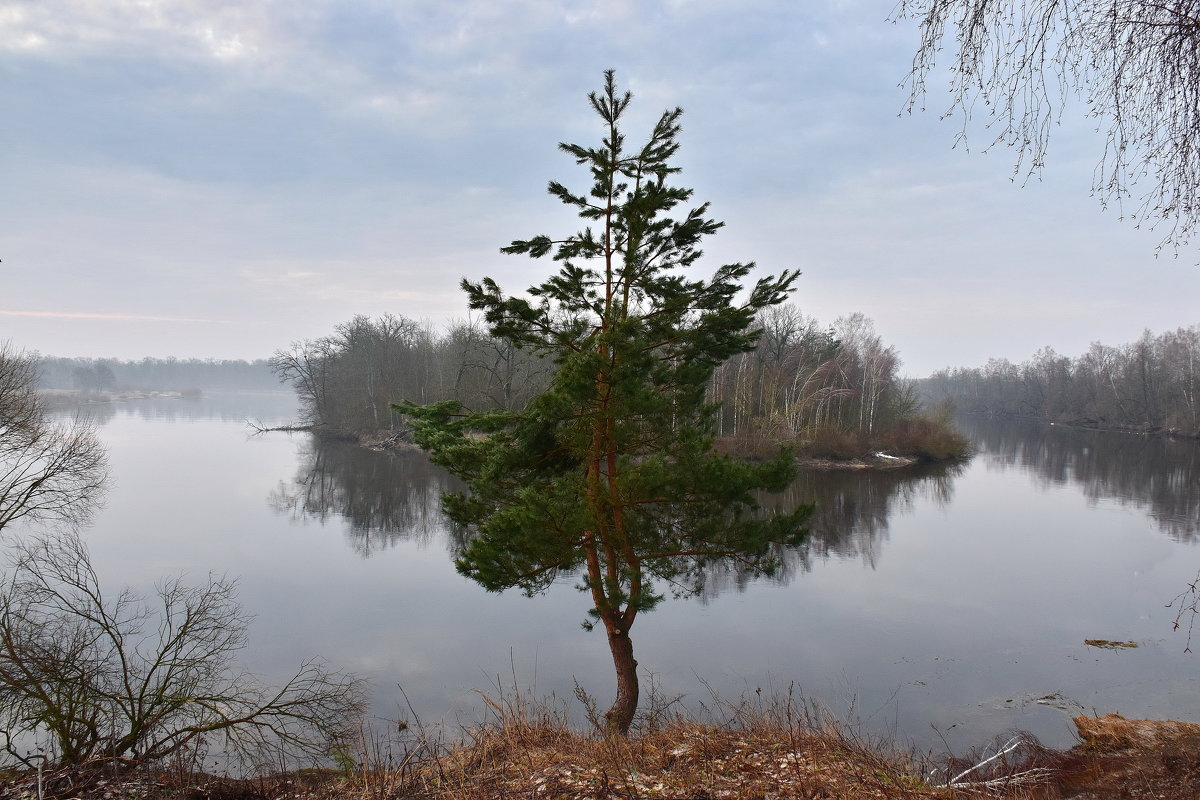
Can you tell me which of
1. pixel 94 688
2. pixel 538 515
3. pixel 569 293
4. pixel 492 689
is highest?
pixel 569 293

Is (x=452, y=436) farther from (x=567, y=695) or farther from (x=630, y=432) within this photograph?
(x=567, y=695)

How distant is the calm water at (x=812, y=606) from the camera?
34.3 ft

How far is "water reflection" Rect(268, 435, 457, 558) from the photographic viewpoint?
21.8 m

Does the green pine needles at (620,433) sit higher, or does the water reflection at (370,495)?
the green pine needles at (620,433)

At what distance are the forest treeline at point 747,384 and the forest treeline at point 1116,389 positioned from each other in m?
8.48

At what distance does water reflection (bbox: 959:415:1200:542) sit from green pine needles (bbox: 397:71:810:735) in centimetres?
2016

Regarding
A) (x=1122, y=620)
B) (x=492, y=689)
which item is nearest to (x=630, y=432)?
(x=492, y=689)

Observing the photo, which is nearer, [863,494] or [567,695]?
[567,695]

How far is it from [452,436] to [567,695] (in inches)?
189

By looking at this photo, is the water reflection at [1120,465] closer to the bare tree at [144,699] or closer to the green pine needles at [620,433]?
the green pine needles at [620,433]

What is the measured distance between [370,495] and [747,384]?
62.3 feet

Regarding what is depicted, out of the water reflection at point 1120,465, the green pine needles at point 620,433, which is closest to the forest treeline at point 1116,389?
the water reflection at point 1120,465

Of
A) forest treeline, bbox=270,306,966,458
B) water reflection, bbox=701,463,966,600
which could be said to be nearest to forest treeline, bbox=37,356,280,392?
forest treeline, bbox=270,306,966,458

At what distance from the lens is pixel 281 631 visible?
13.0m
